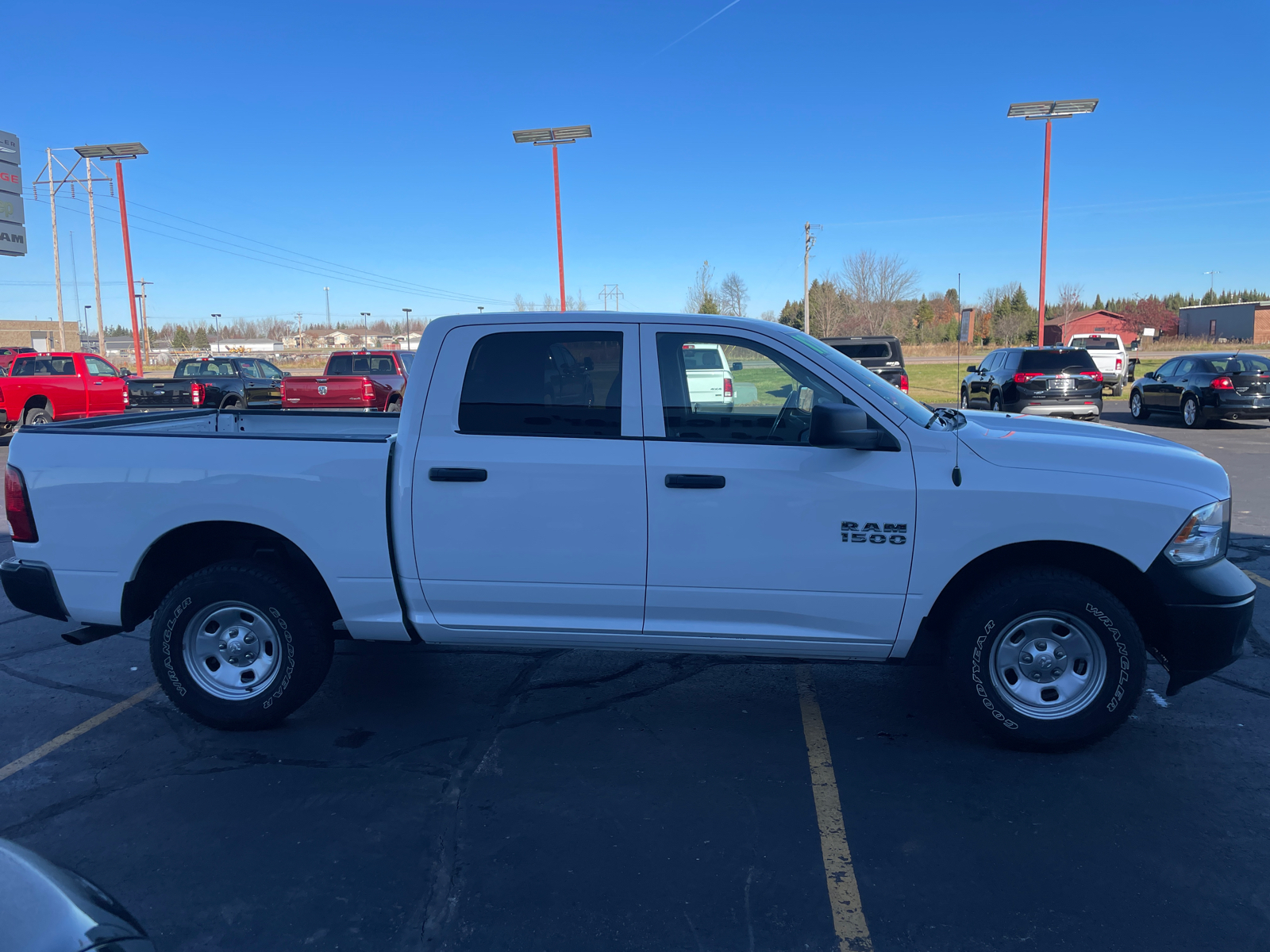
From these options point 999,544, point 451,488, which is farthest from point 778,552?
point 451,488

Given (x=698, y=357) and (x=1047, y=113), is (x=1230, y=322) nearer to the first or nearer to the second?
(x=1047, y=113)

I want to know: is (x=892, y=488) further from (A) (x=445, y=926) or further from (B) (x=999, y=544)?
(A) (x=445, y=926)

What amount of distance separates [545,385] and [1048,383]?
16461mm

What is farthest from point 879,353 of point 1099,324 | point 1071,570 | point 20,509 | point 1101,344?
point 1099,324

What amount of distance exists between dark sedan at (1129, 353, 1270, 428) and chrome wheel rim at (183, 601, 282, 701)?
1893 centimetres

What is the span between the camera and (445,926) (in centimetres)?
281

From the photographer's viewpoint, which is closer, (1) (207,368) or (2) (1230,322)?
(1) (207,368)

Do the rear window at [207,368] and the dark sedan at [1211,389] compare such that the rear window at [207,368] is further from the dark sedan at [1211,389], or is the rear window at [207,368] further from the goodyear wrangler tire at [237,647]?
the dark sedan at [1211,389]

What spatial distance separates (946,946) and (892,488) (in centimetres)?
177

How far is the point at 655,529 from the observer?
387 cm

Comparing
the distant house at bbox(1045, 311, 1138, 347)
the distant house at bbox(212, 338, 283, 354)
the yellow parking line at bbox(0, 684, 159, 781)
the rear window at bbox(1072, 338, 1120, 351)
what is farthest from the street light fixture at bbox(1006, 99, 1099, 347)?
the distant house at bbox(212, 338, 283, 354)

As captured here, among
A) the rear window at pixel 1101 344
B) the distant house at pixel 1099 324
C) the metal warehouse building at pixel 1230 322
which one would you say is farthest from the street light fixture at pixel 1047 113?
the distant house at pixel 1099 324

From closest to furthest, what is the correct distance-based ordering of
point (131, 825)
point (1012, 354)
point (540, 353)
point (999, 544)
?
point (131, 825), point (999, 544), point (540, 353), point (1012, 354)

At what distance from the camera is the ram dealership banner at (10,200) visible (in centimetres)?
3219
